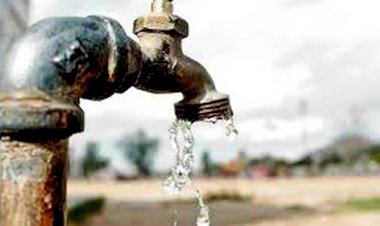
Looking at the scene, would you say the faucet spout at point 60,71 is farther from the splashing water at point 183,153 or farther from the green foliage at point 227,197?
the green foliage at point 227,197

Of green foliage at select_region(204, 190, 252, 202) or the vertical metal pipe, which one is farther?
green foliage at select_region(204, 190, 252, 202)

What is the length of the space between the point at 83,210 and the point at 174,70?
12.8 meters

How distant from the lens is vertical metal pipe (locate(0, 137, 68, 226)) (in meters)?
1.23

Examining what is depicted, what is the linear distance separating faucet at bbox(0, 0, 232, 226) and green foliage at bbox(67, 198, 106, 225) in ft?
33.6

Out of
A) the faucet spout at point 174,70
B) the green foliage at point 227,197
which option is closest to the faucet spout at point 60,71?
the faucet spout at point 174,70

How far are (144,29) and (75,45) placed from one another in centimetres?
34

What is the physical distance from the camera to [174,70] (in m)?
1.64

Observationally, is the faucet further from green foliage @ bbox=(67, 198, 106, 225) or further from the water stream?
green foliage @ bbox=(67, 198, 106, 225)

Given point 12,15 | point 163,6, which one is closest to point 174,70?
point 163,6

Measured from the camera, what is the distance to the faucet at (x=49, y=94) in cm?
123

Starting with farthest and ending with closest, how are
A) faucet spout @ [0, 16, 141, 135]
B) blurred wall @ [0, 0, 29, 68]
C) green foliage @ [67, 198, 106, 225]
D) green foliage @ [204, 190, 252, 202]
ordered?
green foliage @ [204, 190, 252, 202] → green foliage @ [67, 198, 106, 225] → blurred wall @ [0, 0, 29, 68] → faucet spout @ [0, 16, 141, 135]

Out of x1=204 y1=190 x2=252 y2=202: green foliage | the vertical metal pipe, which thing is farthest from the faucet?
x1=204 y1=190 x2=252 y2=202: green foliage

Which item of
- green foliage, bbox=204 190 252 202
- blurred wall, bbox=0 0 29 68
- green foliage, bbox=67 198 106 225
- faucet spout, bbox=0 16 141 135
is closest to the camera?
faucet spout, bbox=0 16 141 135

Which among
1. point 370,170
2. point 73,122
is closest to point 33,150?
point 73,122
